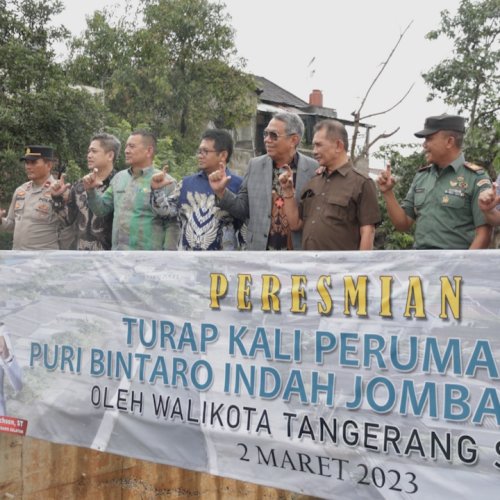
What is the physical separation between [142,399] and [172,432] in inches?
9.1

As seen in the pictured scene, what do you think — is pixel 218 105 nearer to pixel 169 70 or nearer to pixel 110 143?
pixel 169 70

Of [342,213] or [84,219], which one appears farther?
[84,219]

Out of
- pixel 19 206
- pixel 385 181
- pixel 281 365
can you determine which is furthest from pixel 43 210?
pixel 281 365

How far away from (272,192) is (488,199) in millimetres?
1322

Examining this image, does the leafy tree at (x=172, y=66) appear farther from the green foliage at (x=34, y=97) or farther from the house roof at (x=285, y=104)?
the green foliage at (x=34, y=97)

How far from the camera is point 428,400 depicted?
265 cm

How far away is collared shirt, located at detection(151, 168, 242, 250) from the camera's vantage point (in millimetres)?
4379

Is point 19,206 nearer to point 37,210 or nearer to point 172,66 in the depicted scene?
point 37,210

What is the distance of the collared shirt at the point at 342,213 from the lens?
382 centimetres

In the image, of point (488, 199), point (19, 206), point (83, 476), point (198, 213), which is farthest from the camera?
point (19, 206)

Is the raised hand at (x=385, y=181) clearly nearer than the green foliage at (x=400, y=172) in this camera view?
Yes

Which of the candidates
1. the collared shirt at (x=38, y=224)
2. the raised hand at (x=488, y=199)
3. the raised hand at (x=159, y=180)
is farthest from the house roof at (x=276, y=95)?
the raised hand at (x=488, y=199)

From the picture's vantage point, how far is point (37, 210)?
534 centimetres

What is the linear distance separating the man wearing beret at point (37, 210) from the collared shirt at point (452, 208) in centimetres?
272
